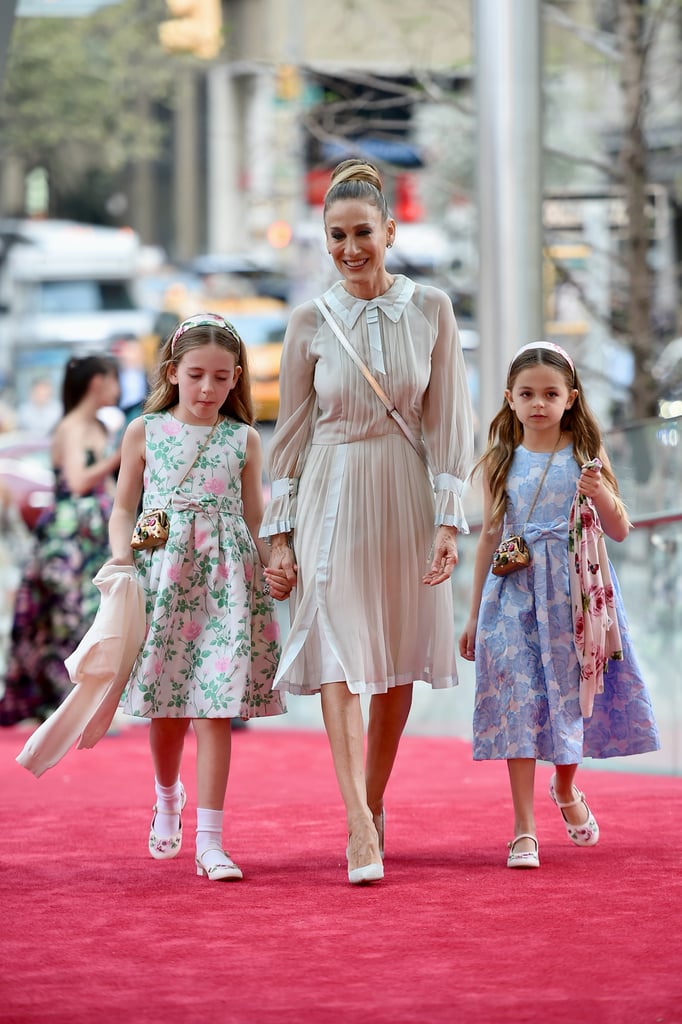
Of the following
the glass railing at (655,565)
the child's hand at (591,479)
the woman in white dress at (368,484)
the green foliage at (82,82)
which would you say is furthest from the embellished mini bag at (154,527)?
the green foliage at (82,82)

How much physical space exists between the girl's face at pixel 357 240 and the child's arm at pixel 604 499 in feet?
2.64

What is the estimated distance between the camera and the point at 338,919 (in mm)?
4367

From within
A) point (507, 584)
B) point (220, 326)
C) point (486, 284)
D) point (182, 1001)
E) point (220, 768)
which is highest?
point (486, 284)

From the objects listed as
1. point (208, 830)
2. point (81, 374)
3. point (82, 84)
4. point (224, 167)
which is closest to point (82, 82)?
point (82, 84)

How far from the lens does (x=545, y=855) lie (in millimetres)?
5320

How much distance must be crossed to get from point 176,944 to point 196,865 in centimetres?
102

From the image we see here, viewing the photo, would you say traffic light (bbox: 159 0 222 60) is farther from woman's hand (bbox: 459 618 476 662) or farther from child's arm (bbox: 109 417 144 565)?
woman's hand (bbox: 459 618 476 662)

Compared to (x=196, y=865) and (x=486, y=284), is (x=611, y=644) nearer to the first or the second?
(x=196, y=865)

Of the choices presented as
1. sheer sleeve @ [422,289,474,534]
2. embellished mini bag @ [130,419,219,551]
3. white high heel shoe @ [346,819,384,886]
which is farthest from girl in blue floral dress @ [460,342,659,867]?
embellished mini bag @ [130,419,219,551]

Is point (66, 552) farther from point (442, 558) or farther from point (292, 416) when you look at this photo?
point (442, 558)

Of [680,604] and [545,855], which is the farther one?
[680,604]

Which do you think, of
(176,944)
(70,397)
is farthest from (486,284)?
(176,944)

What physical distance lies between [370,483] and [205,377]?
0.57 metres

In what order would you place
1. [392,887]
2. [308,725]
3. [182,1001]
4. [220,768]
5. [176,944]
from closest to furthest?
[182,1001] < [176,944] < [392,887] < [220,768] < [308,725]
